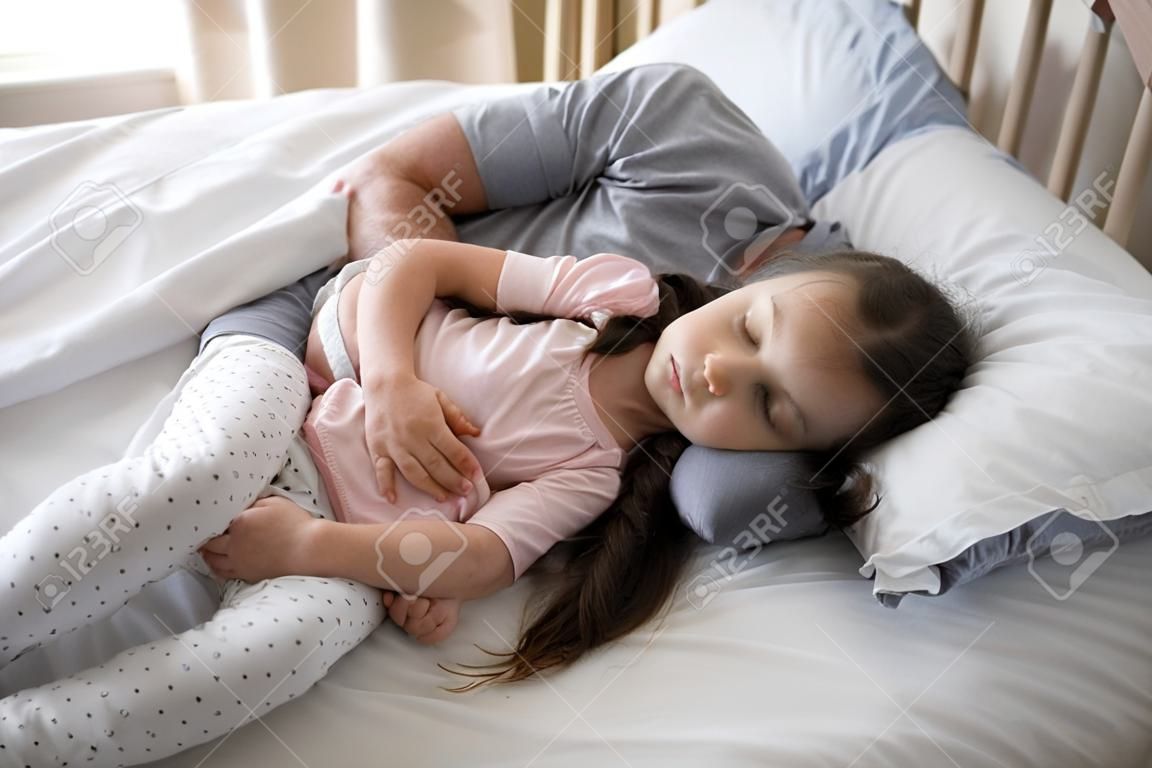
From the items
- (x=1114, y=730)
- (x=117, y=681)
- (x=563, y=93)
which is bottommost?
(x=1114, y=730)

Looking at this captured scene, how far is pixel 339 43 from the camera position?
2311 mm

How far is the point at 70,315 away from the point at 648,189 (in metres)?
0.72

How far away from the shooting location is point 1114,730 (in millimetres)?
824

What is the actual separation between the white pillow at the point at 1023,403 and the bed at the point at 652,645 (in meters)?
0.02

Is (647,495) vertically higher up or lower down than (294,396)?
lower down

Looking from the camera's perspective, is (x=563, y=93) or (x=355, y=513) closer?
(x=355, y=513)

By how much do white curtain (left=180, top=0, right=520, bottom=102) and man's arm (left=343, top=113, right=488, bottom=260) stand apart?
3.54 ft

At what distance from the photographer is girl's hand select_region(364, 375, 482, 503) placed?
0.93 m

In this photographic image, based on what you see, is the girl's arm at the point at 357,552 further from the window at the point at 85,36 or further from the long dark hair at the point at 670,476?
the window at the point at 85,36

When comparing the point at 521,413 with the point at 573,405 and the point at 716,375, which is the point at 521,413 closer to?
the point at 573,405

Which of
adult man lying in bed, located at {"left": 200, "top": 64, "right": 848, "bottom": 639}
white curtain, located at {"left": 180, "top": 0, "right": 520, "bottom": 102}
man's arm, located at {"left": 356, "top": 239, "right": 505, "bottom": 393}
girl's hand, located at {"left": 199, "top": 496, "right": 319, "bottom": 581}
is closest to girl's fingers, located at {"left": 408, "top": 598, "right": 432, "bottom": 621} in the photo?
girl's hand, located at {"left": 199, "top": 496, "right": 319, "bottom": 581}

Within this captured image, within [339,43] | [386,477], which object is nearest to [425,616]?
[386,477]

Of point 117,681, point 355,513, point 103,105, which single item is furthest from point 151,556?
point 103,105

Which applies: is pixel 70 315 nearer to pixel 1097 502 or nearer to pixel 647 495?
pixel 647 495
